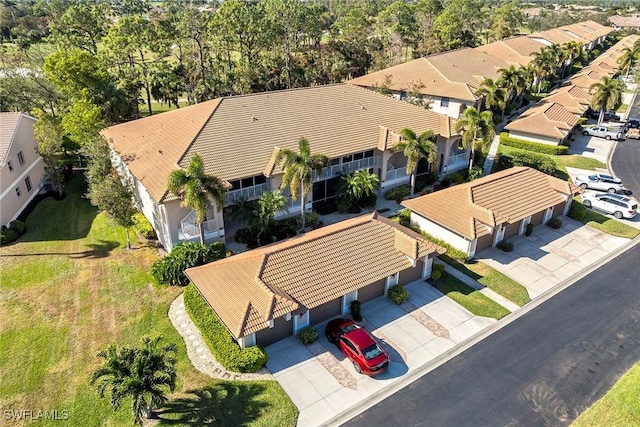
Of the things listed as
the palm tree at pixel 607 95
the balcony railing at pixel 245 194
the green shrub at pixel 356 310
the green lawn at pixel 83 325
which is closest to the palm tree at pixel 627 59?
the palm tree at pixel 607 95

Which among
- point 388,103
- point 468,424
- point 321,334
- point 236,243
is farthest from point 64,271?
point 388,103

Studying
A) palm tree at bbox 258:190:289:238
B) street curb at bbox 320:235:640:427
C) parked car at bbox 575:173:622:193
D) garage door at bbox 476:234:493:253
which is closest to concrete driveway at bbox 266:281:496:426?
street curb at bbox 320:235:640:427

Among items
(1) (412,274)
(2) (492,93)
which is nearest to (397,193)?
(1) (412,274)

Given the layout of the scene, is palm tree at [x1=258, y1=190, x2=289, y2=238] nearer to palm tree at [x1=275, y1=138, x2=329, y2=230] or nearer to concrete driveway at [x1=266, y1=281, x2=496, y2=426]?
palm tree at [x1=275, y1=138, x2=329, y2=230]

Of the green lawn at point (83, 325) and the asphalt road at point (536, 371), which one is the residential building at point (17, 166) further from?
the asphalt road at point (536, 371)

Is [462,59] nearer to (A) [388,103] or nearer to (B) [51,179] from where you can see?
(A) [388,103]

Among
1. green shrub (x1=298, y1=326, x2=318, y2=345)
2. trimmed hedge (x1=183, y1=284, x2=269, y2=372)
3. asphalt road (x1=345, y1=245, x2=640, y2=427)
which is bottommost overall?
asphalt road (x1=345, y1=245, x2=640, y2=427)

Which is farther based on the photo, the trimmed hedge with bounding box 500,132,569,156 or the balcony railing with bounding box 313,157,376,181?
the trimmed hedge with bounding box 500,132,569,156
